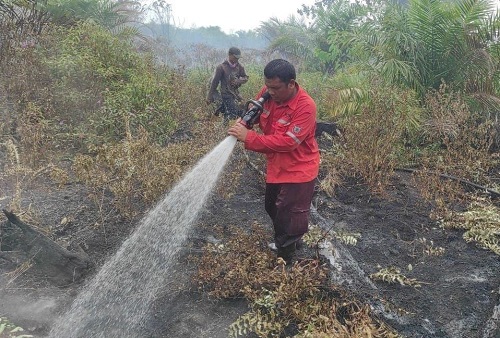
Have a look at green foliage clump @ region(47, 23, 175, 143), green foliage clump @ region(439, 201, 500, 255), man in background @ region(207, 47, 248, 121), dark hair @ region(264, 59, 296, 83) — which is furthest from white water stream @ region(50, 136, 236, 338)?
man in background @ region(207, 47, 248, 121)

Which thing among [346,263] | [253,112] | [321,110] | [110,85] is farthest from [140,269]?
[321,110]

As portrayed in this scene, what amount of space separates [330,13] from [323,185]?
1027cm

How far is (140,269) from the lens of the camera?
3.27 metres

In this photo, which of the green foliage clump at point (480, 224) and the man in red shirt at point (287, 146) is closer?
the man in red shirt at point (287, 146)

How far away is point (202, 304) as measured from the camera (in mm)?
2963

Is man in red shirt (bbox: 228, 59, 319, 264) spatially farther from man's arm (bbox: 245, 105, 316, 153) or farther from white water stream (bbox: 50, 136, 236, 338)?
white water stream (bbox: 50, 136, 236, 338)

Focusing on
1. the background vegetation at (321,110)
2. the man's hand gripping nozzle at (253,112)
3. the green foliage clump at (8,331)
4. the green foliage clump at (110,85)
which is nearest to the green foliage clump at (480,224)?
the background vegetation at (321,110)

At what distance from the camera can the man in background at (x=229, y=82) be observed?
7.09m

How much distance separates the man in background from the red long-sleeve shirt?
401cm

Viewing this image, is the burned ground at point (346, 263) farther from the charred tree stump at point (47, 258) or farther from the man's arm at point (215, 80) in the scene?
the man's arm at point (215, 80)

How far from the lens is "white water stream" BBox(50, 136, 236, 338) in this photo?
8.86 feet

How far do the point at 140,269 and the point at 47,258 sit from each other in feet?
2.23

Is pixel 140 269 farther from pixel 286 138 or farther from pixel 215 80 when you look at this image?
pixel 215 80

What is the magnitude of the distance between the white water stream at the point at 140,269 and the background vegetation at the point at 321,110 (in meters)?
0.36
